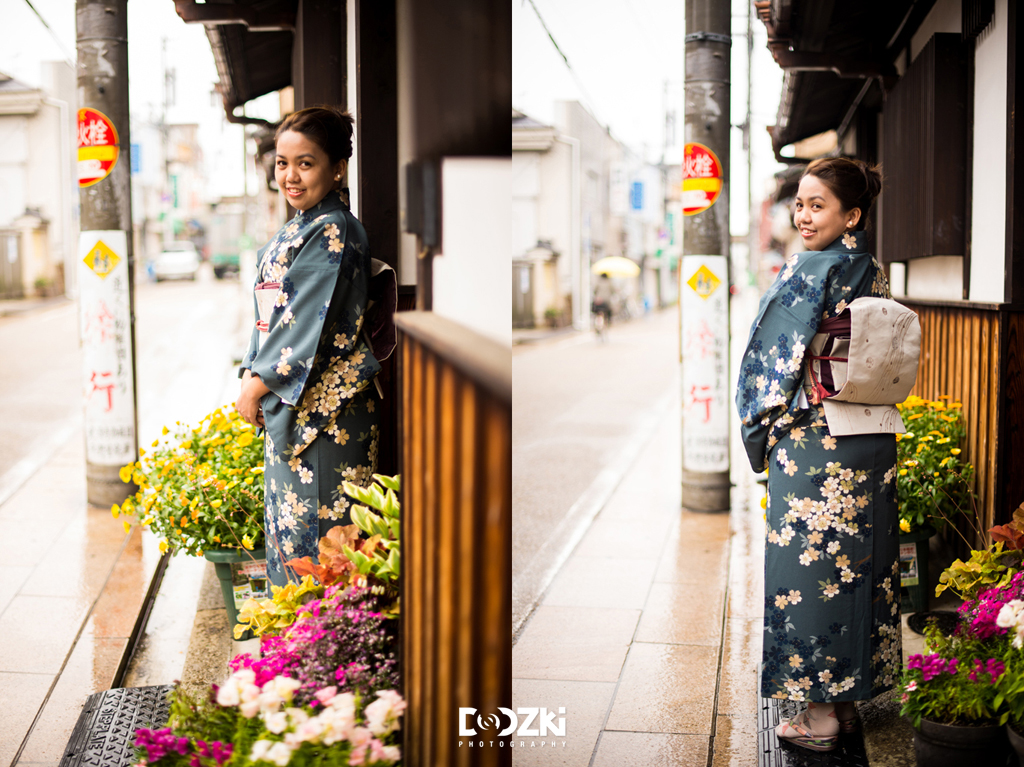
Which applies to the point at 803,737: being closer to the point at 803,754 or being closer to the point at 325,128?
the point at 803,754

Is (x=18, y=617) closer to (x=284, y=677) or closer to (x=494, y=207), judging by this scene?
(x=284, y=677)

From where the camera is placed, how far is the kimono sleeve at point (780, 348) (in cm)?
325

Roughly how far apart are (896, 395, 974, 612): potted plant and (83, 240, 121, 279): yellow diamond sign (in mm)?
5365

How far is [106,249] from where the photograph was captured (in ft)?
22.2

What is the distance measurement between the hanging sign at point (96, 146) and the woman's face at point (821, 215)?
520cm

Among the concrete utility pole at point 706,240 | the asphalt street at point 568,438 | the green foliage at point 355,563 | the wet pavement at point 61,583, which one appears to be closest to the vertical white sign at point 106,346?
the wet pavement at point 61,583

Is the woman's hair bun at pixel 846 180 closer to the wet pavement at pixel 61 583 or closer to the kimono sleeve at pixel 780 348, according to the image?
the kimono sleeve at pixel 780 348

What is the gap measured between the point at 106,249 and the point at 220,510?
128 inches

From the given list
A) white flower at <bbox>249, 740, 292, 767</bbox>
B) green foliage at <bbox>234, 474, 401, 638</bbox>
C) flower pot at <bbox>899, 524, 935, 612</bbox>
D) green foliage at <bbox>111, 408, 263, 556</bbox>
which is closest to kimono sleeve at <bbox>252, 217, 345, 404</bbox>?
green foliage at <bbox>234, 474, 401, 638</bbox>

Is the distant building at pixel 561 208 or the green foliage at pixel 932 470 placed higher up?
the distant building at pixel 561 208

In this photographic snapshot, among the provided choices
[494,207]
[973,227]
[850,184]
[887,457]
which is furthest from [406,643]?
[973,227]

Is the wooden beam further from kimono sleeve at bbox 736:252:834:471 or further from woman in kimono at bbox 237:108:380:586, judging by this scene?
kimono sleeve at bbox 736:252:834:471

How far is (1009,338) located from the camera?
445 centimetres

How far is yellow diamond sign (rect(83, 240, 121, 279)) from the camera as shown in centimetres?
676
